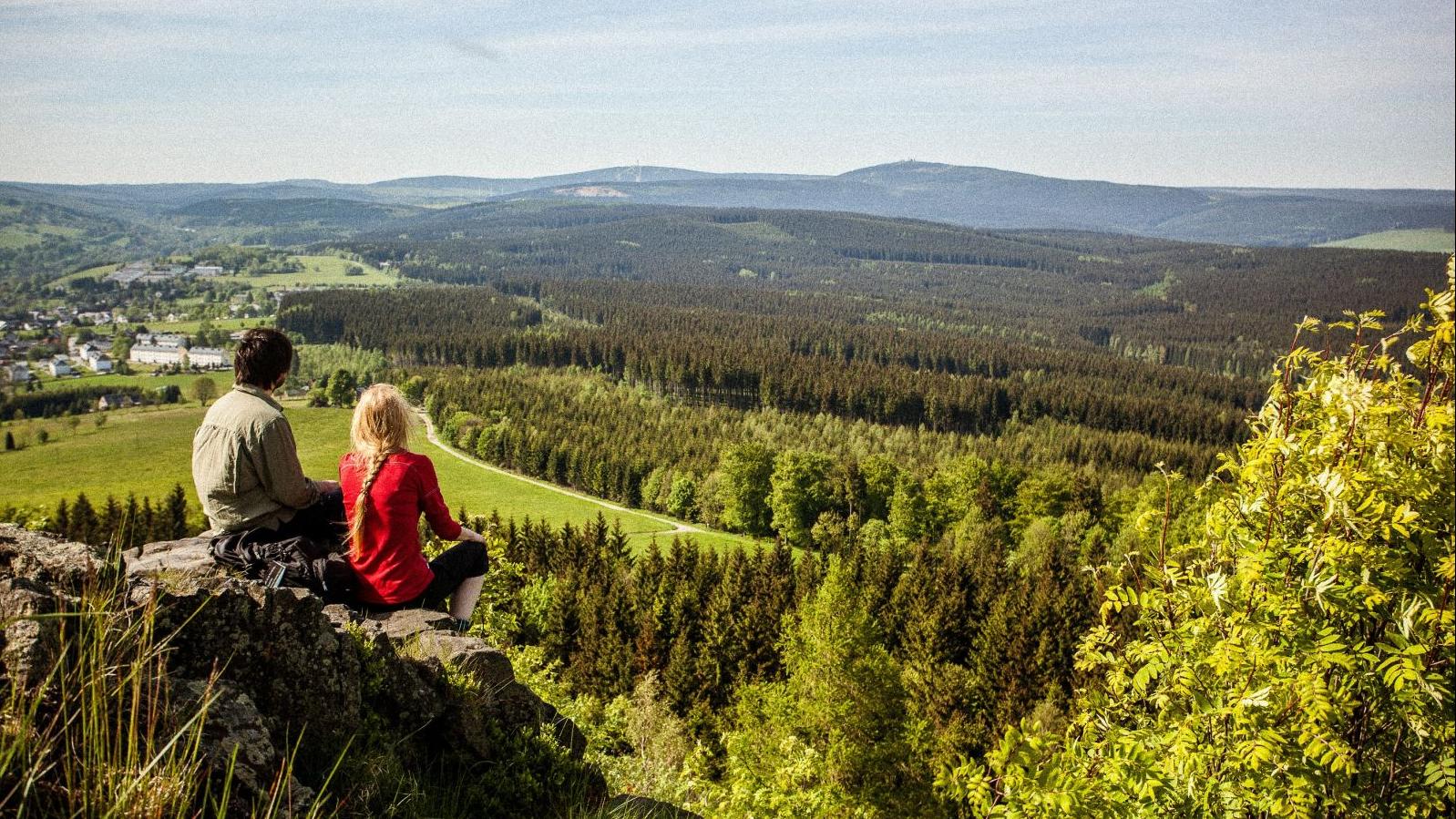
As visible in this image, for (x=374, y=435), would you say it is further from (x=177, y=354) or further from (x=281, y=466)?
(x=177, y=354)

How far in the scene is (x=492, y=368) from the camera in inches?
4948

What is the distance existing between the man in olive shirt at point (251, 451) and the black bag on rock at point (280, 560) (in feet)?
0.35

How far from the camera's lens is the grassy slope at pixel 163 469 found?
5891cm

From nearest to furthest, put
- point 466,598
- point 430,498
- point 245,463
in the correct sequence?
point 245,463, point 430,498, point 466,598

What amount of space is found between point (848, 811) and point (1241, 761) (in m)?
16.3

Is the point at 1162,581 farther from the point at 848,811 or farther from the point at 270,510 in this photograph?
the point at 848,811

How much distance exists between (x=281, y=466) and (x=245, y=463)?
0.95 ft

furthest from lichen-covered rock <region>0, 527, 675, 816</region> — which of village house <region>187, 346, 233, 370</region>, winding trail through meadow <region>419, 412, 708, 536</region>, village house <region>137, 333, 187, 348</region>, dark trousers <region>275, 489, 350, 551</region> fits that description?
village house <region>137, 333, 187, 348</region>

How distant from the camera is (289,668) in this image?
19.8 ft

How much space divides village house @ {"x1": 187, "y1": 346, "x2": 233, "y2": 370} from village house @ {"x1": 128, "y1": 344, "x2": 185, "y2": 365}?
5.00 ft

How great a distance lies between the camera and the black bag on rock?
7.39 metres

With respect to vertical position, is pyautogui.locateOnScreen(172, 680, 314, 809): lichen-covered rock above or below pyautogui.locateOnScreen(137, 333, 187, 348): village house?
above

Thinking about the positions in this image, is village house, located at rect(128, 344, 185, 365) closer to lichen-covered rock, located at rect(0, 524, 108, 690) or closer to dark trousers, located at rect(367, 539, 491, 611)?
dark trousers, located at rect(367, 539, 491, 611)

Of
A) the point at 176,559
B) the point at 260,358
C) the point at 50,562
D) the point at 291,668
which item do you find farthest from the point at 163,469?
the point at 50,562
